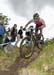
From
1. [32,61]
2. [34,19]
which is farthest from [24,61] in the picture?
[34,19]

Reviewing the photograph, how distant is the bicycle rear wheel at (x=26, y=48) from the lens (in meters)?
15.9

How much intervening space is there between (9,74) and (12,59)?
137 centimetres

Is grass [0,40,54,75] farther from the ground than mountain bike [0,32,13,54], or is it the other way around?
mountain bike [0,32,13,54]

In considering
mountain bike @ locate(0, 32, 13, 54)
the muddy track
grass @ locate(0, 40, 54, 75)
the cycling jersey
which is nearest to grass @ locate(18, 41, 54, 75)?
grass @ locate(0, 40, 54, 75)

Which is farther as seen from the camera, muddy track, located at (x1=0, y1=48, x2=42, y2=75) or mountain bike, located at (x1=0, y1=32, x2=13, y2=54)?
mountain bike, located at (x1=0, y1=32, x2=13, y2=54)

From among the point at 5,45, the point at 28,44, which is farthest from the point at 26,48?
the point at 5,45

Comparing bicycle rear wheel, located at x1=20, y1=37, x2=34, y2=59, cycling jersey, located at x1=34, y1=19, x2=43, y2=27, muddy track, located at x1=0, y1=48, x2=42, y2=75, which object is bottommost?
muddy track, located at x1=0, y1=48, x2=42, y2=75

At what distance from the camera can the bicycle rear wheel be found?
52.1 feet

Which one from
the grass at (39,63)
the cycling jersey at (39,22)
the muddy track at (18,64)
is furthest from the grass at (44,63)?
the cycling jersey at (39,22)

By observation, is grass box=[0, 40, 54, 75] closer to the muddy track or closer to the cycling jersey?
the muddy track

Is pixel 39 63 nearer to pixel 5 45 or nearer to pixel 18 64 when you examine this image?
pixel 18 64

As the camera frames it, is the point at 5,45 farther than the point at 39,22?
Yes

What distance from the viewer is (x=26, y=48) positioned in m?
15.9

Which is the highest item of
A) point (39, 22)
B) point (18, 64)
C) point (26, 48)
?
point (39, 22)
